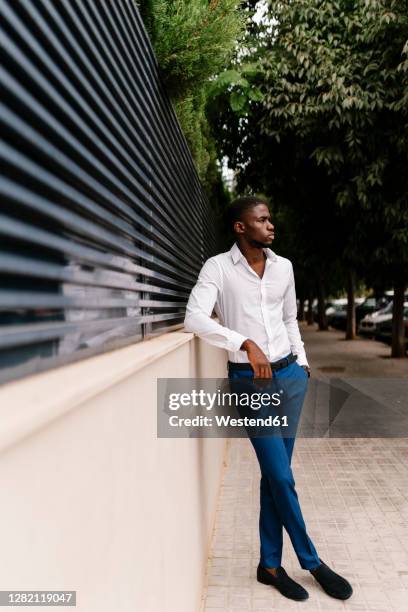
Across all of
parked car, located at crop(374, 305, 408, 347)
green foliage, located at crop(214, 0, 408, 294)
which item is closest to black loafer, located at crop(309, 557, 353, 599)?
green foliage, located at crop(214, 0, 408, 294)

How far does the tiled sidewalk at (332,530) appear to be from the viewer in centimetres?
351

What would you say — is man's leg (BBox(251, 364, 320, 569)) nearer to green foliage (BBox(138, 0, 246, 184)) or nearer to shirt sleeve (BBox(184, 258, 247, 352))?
shirt sleeve (BBox(184, 258, 247, 352))

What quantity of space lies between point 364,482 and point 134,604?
13.7ft

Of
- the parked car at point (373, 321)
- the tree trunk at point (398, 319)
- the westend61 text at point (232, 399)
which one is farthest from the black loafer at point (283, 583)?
the parked car at point (373, 321)

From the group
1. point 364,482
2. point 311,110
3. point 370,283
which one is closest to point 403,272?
point 370,283

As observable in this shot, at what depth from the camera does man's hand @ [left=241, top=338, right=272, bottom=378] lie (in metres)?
3.18

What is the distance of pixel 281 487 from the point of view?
340cm

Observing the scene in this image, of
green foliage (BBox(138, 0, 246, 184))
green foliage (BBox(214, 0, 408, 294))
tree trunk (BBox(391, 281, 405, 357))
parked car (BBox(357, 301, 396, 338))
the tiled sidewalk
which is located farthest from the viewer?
parked car (BBox(357, 301, 396, 338))

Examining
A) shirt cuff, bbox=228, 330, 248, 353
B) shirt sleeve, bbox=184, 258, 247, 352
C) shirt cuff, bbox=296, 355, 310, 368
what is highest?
shirt sleeve, bbox=184, 258, 247, 352

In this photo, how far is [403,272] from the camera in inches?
539

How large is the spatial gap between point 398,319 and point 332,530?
12035 mm

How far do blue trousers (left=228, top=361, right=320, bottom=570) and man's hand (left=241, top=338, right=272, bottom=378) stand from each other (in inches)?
9.1

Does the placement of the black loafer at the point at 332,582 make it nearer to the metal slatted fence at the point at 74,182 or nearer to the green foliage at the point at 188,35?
the metal slatted fence at the point at 74,182

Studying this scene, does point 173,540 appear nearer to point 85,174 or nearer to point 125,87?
point 85,174
